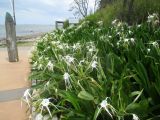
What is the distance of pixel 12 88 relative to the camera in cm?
747

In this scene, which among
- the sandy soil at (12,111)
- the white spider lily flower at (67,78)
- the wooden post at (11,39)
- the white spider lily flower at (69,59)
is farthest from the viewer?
the wooden post at (11,39)

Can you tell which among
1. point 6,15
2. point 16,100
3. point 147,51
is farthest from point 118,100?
point 6,15

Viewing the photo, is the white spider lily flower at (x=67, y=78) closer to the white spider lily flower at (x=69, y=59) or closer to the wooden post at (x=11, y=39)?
the white spider lily flower at (x=69, y=59)

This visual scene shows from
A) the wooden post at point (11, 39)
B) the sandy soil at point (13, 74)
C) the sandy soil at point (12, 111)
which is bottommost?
the sandy soil at point (13, 74)

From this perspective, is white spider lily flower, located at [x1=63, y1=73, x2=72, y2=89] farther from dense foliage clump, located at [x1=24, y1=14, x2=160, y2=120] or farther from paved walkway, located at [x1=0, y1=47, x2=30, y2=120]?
paved walkway, located at [x1=0, y1=47, x2=30, y2=120]

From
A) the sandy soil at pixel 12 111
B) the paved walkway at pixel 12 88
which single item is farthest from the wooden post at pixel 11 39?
the sandy soil at pixel 12 111

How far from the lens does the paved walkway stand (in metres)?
5.36

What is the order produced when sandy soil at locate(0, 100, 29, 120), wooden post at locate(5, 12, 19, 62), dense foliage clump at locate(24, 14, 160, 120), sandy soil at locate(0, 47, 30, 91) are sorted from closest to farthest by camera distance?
dense foliage clump at locate(24, 14, 160, 120) → sandy soil at locate(0, 100, 29, 120) → sandy soil at locate(0, 47, 30, 91) → wooden post at locate(5, 12, 19, 62)

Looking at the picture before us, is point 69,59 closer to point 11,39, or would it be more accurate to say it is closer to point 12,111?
point 12,111

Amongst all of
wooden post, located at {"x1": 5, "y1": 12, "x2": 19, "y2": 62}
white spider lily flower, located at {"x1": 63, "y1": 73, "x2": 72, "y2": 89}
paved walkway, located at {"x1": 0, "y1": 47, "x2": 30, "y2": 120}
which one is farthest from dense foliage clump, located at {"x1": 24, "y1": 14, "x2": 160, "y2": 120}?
wooden post, located at {"x1": 5, "y1": 12, "x2": 19, "y2": 62}

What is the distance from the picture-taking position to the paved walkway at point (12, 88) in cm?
536

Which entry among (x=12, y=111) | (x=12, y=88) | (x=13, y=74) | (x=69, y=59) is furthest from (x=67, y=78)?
(x=13, y=74)

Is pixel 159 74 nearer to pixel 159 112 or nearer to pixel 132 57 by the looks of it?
pixel 159 112

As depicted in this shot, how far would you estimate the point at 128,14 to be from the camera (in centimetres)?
938
